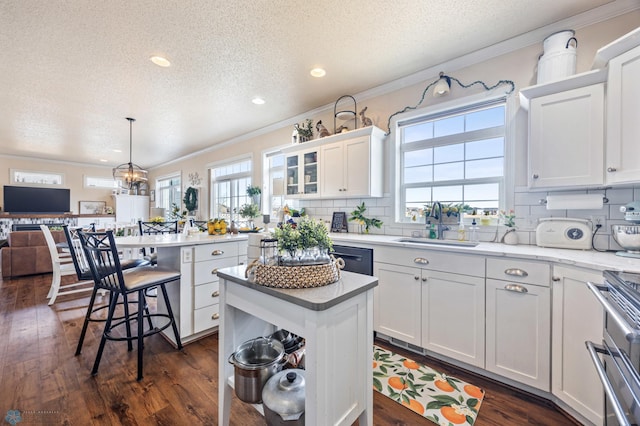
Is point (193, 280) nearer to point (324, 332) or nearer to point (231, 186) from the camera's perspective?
point (324, 332)

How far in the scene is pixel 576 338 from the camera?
1458 millimetres

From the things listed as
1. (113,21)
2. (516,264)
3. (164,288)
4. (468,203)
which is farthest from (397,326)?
(113,21)

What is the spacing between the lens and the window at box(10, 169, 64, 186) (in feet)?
22.4

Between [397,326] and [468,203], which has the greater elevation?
[468,203]

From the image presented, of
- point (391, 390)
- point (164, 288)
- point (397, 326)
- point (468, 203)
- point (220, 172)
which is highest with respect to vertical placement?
point (220, 172)

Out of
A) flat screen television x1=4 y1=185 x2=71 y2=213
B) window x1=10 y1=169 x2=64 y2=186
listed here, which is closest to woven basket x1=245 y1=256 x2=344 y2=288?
flat screen television x1=4 y1=185 x2=71 y2=213

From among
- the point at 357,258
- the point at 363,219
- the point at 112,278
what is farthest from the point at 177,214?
the point at 357,258

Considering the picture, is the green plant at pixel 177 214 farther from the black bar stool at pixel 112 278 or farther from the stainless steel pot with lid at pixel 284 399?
the stainless steel pot with lid at pixel 284 399

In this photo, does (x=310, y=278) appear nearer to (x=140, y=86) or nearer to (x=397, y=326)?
(x=397, y=326)

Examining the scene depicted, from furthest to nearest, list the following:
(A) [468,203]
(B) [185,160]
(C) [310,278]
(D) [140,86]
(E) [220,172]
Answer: (B) [185,160], (E) [220,172], (D) [140,86], (A) [468,203], (C) [310,278]

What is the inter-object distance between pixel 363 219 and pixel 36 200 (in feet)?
29.7

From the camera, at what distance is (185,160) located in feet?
21.6

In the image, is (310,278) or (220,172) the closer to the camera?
(310,278)

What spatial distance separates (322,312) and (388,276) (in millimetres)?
1504
